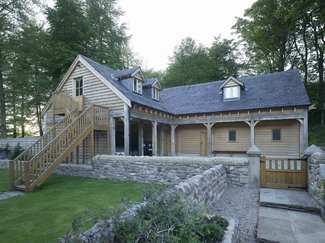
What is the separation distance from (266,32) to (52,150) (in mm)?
27507

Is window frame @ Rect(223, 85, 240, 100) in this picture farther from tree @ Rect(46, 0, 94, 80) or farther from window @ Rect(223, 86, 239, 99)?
tree @ Rect(46, 0, 94, 80)

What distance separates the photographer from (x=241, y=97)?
15.0 metres

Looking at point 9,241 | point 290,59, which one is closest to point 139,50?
point 290,59

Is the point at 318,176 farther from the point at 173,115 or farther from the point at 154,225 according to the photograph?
the point at 173,115

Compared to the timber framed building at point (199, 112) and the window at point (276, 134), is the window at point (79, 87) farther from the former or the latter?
the window at point (276, 134)

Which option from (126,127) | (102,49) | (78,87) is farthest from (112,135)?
(102,49)

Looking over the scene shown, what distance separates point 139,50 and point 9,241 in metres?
37.1

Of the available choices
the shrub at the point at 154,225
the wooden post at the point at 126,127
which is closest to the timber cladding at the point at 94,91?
the wooden post at the point at 126,127

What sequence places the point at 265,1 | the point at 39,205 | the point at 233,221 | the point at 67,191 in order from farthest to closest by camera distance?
the point at 265,1 < the point at 67,191 < the point at 39,205 < the point at 233,221

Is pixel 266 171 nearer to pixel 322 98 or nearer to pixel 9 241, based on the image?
pixel 9 241

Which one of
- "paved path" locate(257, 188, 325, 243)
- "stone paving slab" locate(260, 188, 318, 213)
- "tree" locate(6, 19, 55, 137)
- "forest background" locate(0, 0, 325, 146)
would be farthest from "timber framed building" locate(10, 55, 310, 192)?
"tree" locate(6, 19, 55, 137)

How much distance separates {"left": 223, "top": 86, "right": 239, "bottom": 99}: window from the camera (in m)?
15.2

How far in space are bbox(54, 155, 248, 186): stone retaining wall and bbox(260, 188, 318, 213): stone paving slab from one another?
3.57ft

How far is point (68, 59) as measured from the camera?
2084cm
